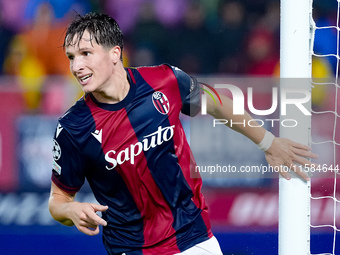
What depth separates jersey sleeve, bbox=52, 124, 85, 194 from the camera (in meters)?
2.73

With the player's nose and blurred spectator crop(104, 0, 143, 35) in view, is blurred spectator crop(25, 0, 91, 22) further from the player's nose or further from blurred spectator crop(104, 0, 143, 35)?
the player's nose

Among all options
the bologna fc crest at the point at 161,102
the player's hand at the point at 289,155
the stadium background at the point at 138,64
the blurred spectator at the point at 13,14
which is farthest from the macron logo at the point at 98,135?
the blurred spectator at the point at 13,14

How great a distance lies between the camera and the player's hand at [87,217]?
240 centimetres

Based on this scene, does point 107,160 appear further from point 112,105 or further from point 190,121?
point 190,121

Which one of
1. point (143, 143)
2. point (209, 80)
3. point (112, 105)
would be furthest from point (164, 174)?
point (209, 80)

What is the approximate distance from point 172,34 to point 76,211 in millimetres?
3699

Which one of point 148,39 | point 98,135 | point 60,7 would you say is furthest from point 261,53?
point 98,135

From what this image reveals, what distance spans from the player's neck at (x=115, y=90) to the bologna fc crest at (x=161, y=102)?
13cm

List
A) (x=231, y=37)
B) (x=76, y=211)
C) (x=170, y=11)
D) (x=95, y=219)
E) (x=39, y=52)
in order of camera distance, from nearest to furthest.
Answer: (x=95, y=219) → (x=76, y=211) → (x=39, y=52) → (x=231, y=37) → (x=170, y=11)

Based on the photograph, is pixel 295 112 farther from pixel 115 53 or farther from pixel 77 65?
pixel 77 65

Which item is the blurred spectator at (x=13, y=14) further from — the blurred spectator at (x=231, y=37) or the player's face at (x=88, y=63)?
the player's face at (x=88, y=63)

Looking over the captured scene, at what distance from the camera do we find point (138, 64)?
5.87m

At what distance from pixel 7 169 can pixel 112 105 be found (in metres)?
2.47

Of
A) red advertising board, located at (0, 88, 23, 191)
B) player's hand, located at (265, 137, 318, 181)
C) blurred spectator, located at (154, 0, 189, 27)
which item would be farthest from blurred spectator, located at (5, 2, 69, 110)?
player's hand, located at (265, 137, 318, 181)
